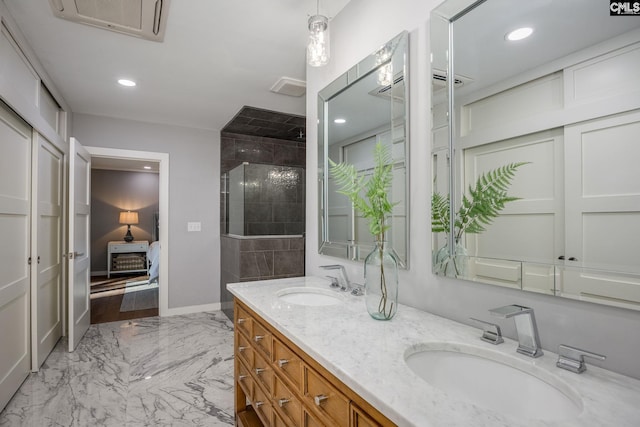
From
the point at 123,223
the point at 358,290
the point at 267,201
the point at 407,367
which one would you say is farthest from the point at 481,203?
the point at 123,223

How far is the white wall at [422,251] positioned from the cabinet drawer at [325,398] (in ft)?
1.85

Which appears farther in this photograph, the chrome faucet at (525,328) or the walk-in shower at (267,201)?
the walk-in shower at (267,201)

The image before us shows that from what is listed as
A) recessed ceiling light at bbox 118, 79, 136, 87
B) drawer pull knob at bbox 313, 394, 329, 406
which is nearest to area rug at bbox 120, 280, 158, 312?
recessed ceiling light at bbox 118, 79, 136, 87

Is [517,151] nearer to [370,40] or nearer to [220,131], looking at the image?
[370,40]

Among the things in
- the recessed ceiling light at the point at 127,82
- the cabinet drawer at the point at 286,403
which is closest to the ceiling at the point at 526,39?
the cabinet drawer at the point at 286,403

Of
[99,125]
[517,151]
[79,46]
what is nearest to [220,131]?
[99,125]

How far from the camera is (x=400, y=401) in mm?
694

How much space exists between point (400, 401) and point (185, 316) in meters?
4.09

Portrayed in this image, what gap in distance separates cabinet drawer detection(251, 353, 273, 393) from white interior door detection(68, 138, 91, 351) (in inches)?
93.8

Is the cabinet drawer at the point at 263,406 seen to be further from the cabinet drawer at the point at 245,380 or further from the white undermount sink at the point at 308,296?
the white undermount sink at the point at 308,296

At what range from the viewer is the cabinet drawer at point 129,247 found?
A: 22.9ft

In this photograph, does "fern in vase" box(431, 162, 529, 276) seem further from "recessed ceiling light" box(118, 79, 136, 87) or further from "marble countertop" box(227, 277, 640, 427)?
"recessed ceiling light" box(118, 79, 136, 87)

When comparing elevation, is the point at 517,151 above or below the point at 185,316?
above

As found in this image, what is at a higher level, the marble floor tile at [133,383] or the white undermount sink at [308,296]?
the white undermount sink at [308,296]
